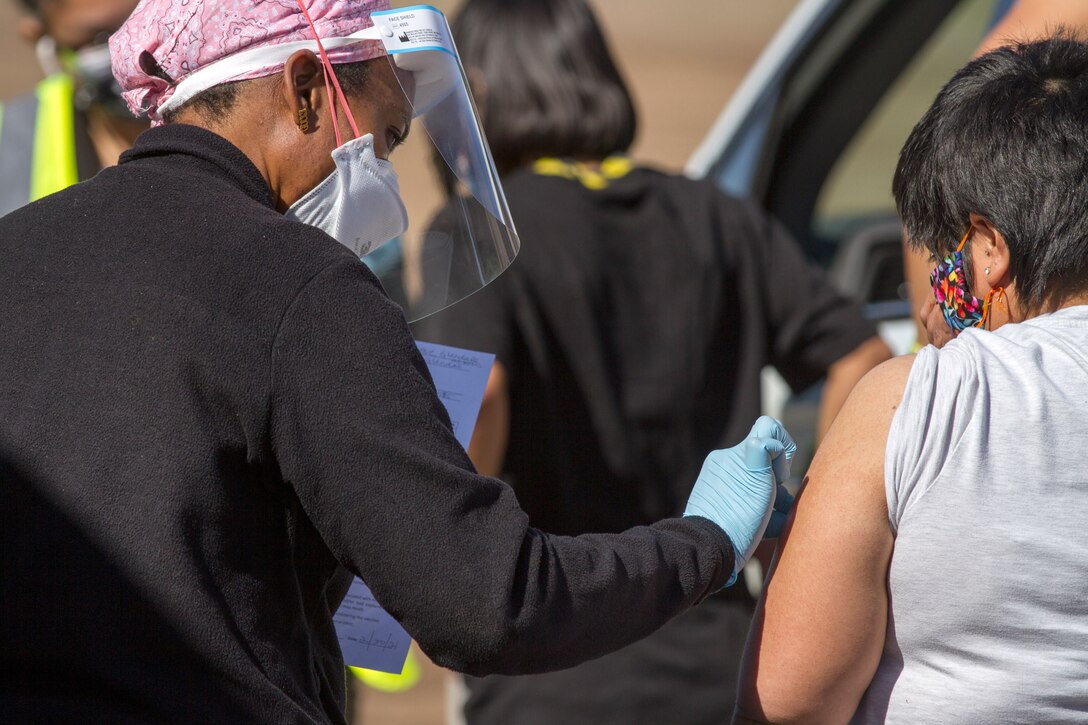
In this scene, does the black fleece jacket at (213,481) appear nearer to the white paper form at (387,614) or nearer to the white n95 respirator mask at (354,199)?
the white n95 respirator mask at (354,199)

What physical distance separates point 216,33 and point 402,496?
2.16 ft

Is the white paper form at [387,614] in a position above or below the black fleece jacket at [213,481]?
below

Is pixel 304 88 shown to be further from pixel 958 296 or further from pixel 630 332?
pixel 630 332

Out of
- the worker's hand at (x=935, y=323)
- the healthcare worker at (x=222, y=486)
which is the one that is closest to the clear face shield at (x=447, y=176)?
the healthcare worker at (x=222, y=486)

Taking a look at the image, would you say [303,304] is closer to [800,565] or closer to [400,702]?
[800,565]

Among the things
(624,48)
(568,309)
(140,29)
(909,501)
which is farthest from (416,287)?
(624,48)

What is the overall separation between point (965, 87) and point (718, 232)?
4.49 ft

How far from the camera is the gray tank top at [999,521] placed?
1.53m

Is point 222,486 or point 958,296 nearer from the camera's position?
point 222,486

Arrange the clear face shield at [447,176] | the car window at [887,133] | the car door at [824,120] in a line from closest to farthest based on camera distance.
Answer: the clear face shield at [447,176], the car door at [824,120], the car window at [887,133]

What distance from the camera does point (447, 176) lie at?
97.8 inches

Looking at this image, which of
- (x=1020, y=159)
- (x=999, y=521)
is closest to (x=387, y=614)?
(x=999, y=521)

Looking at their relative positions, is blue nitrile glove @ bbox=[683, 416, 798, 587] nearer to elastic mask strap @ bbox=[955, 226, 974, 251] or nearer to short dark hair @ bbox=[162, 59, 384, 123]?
elastic mask strap @ bbox=[955, 226, 974, 251]

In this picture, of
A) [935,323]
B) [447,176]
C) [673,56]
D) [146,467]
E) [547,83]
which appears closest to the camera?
[146,467]
